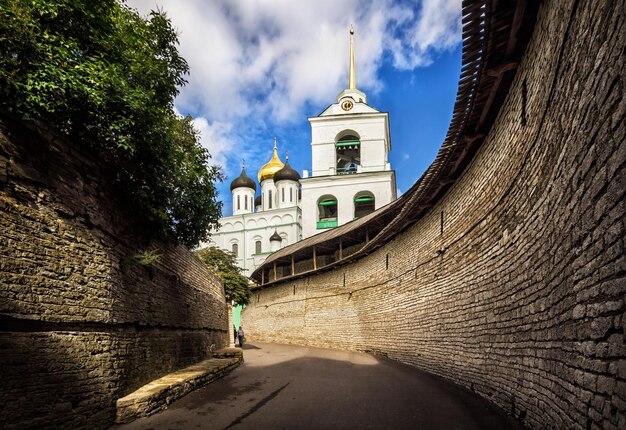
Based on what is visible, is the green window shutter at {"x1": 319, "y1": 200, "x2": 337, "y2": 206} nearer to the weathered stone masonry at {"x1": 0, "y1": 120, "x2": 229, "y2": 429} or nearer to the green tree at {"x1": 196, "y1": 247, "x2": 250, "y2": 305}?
the green tree at {"x1": 196, "y1": 247, "x2": 250, "y2": 305}

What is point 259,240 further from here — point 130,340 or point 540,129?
point 540,129

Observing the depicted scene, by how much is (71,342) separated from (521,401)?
6.06 m

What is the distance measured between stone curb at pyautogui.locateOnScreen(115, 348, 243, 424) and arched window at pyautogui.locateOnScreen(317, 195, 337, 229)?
2554 centimetres

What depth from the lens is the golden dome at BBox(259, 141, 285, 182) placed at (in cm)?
5531

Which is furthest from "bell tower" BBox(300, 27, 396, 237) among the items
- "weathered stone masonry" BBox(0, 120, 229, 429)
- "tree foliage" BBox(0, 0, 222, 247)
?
"weathered stone masonry" BBox(0, 120, 229, 429)

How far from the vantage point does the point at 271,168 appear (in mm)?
55469

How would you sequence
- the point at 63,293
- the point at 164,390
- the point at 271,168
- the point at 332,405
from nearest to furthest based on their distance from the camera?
the point at 63,293 < the point at 164,390 < the point at 332,405 < the point at 271,168

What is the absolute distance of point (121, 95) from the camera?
6.39 metres

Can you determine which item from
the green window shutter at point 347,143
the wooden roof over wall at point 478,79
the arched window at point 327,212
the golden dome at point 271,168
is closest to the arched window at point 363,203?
the arched window at point 327,212

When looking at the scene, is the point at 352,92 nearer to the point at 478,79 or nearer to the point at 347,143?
the point at 347,143

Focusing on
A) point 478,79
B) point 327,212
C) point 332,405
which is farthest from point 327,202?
point 478,79

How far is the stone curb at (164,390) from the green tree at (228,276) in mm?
10963

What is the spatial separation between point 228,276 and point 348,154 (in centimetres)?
1914

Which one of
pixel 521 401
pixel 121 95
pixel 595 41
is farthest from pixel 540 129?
pixel 121 95
